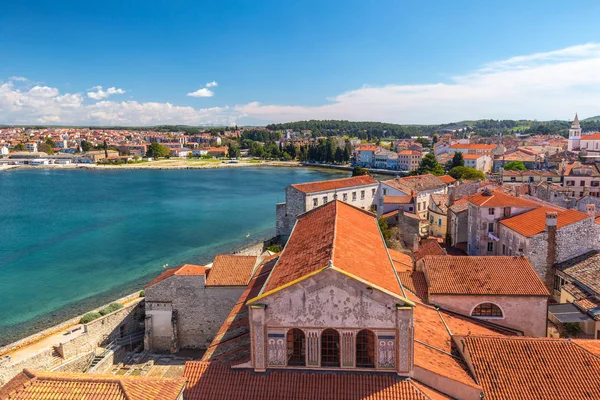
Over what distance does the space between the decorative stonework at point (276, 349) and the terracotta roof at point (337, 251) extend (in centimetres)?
117

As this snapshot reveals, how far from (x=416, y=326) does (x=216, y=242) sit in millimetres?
33349

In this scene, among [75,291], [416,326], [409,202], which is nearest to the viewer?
[416,326]

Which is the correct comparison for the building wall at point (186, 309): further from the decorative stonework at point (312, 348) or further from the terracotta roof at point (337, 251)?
the decorative stonework at point (312, 348)

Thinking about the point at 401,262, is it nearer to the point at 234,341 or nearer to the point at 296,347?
the point at 234,341

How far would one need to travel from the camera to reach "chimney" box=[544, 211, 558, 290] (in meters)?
21.6

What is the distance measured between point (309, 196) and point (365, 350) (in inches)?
1033

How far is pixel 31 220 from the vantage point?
56.4 meters

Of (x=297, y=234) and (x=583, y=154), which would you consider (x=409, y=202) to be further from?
(x=583, y=154)

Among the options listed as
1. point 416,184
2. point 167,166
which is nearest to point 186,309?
point 416,184

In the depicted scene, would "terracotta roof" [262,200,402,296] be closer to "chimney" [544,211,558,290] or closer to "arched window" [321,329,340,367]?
"arched window" [321,329,340,367]

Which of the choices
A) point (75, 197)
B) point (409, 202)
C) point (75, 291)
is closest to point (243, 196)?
point (75, 197)

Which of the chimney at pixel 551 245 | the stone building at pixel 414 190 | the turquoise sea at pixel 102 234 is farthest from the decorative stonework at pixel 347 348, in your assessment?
the stone building at pixel 414 190

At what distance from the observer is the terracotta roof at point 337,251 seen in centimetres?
1142

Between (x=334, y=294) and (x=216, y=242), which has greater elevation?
(x=334, y=294)
